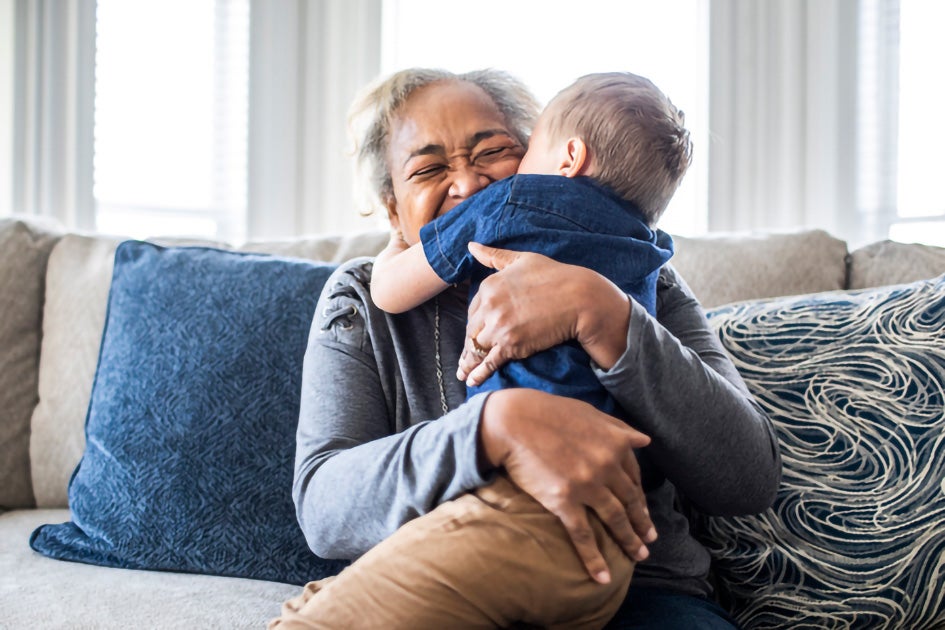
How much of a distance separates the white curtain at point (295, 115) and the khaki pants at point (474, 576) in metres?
2.02

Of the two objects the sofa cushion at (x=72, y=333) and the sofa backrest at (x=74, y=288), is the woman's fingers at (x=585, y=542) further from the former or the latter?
the sofa cushion at (x=72, y=333)

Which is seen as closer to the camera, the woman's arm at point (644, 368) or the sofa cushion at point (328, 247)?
the woman's arm at point (644, 368)

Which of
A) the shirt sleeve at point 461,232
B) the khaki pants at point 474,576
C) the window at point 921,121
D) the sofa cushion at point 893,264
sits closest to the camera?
the khaki pants at point 474,576

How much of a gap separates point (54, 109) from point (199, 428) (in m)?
1.68

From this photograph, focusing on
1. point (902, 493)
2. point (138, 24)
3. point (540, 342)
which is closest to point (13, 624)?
point (540, 342)

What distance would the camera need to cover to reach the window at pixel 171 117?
277 cm

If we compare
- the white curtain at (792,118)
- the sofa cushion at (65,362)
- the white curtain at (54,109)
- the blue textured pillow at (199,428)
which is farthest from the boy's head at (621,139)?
the white curtain at (54,109)

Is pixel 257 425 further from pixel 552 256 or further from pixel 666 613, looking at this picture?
pixel 666 613

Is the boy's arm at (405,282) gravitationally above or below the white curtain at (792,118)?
below

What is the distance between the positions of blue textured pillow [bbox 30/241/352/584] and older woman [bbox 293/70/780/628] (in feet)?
0.82

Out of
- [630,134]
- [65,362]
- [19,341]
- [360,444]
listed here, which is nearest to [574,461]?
[360,444]

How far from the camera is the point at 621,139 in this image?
3.73ft

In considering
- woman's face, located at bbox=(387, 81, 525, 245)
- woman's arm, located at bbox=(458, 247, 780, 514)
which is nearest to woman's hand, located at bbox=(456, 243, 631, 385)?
woman's arm, located at bbox=(458, 247, 780, 514)

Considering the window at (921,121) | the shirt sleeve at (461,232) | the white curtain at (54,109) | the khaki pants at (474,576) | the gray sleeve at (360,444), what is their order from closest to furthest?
the khaki pants at (474,576)
the gray sleeve at (360,444)
the shirt sleeve at (461,232)
the window at (921,121)
the white curtain at (54,109)
